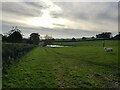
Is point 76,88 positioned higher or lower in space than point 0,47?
lower

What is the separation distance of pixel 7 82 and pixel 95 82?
6.23m

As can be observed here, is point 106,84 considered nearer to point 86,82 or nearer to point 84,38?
point 86,82

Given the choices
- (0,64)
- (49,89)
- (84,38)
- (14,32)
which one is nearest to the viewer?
(49,89)

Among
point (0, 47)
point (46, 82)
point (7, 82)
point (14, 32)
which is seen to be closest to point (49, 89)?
point (46, 82)

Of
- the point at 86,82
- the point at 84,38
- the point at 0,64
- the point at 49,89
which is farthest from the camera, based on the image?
the point at 84,38

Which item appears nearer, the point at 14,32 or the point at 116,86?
the point at 116,86

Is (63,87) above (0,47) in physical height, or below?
below

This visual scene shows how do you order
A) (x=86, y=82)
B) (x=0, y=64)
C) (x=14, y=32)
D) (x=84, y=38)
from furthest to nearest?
(x=84, y=38) < (x=14, y=32) < (x=0, y=64) < (x=86, y=82)

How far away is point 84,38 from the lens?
198375 mm

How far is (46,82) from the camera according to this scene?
17.6 meters

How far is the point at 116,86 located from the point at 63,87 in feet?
12.0

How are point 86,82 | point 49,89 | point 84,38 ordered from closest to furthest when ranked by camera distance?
point 49,89 → point 86,82 → point 84,38

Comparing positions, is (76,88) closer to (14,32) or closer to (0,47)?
(0,47)

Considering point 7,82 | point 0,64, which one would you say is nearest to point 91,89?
point 7,82
